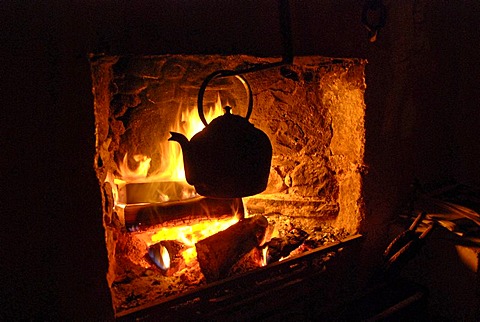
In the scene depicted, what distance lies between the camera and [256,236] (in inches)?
68.9

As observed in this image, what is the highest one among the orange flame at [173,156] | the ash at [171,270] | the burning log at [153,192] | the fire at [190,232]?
the orange flame at [173,156]

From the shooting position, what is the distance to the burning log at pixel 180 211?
1744 mm

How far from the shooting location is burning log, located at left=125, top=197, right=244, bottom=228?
1.74m

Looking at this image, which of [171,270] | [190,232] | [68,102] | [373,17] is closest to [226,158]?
[68,102]

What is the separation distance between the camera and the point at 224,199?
6.36 ft

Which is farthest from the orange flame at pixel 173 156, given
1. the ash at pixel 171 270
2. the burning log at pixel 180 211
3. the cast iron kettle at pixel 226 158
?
the cast iron kettle at pixel 226 158

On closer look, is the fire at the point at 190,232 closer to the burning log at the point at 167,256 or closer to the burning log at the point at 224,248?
the burning log at the point at 167,256

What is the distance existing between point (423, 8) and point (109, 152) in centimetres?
182

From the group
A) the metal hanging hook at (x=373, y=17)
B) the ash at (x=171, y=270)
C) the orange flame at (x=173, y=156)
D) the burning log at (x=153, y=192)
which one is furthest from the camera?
the orange flame at (x=173, y=156)

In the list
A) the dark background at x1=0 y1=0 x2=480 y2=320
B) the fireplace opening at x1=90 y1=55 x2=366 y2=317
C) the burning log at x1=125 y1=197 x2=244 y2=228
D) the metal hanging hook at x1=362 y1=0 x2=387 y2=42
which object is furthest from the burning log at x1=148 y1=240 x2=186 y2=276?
the metal hanging hook at x1=362 y1=0 x2=387 y2=42

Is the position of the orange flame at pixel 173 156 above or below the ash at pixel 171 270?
above

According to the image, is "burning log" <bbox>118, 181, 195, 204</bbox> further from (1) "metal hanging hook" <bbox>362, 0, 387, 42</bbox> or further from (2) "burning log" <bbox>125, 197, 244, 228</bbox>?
→ (1) "metal hanging hook" <bbox>362, 0, 387, 42</bbox>

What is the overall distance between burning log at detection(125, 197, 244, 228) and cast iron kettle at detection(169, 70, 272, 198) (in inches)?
21.4

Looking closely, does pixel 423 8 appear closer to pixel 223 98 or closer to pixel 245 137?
pixel 223 98
